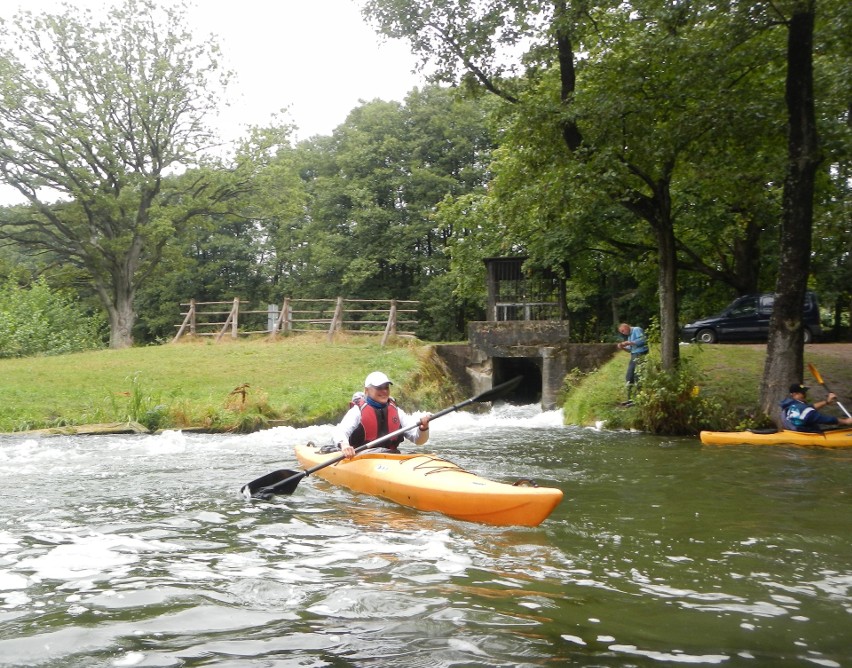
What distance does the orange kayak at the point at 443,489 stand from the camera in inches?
231

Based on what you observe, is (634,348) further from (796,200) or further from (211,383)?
(211,383)

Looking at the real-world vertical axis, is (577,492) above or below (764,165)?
below

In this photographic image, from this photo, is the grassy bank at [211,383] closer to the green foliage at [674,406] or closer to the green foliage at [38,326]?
the green foliage at [38,326]

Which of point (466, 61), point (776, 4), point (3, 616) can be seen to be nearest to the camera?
point (3, 616)

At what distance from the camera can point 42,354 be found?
2347 cm

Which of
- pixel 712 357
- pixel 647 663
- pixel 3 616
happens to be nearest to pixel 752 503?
pixel 647 663

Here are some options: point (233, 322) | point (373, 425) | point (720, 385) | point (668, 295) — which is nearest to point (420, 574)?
point (373, 425)

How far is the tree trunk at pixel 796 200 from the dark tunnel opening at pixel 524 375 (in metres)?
10.3

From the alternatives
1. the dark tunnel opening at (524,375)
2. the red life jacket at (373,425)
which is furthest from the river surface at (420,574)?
the dark tunnel opening at (524,375)

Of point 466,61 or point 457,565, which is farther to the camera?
point 466,61

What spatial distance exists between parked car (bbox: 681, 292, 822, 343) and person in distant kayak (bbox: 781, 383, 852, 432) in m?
8.94

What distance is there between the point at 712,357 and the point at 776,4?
25.5ft

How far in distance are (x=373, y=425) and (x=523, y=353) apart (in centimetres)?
1185

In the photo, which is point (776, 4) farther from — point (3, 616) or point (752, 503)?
point (3, 616)
